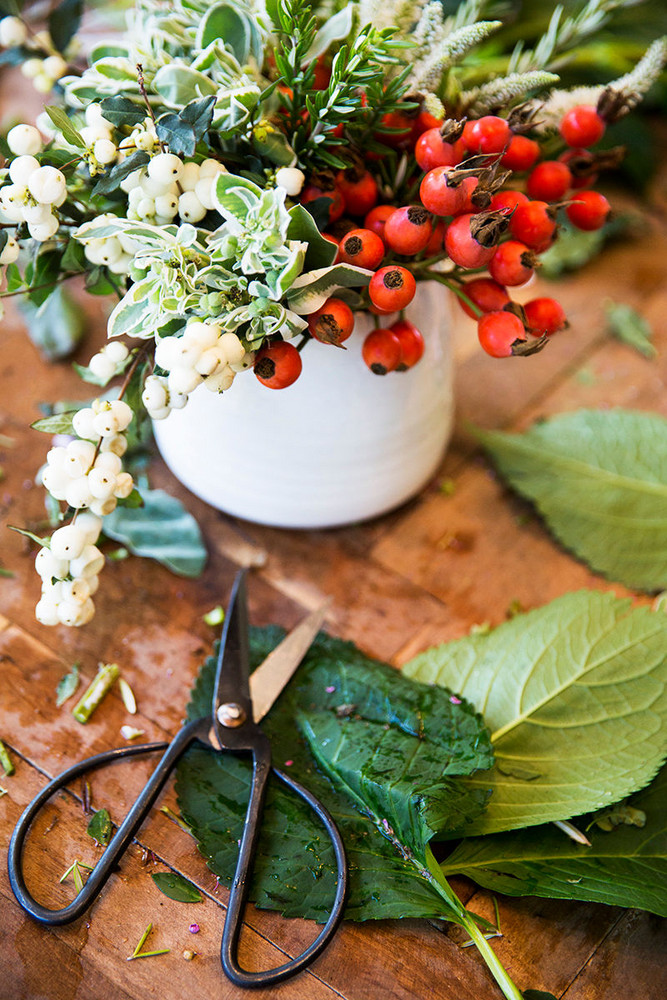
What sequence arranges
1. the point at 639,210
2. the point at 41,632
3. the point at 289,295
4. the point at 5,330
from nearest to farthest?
the point at 289,295 < the point at 41,632 < the point at 5,330 < the point at 639,210

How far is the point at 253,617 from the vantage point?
0.54 meters

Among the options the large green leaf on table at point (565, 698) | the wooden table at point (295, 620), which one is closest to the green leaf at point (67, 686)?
the wooden table at point (295, 620)

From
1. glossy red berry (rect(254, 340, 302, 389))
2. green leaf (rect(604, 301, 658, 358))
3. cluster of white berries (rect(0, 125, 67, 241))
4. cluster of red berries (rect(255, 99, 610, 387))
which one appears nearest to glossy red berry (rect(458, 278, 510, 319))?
cluster of red berries (rect(255, 99, 610, 387))

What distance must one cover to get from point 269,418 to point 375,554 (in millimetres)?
149

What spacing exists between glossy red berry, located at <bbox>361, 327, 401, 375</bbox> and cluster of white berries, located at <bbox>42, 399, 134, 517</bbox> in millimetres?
129

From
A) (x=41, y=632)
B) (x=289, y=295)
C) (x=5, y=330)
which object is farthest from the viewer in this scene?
(x=5, y=330)

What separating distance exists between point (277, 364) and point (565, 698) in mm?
256

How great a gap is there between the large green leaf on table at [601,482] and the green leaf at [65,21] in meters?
0.38

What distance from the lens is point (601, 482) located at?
60 cm

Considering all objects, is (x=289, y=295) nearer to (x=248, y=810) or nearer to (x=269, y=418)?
(x=269, y=418)

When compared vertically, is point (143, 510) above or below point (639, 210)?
below

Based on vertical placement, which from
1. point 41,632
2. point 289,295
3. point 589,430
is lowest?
point 41,632

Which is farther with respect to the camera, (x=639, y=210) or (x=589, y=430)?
(x=639, y=210)

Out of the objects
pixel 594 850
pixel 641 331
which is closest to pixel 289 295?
pixel 594 850
